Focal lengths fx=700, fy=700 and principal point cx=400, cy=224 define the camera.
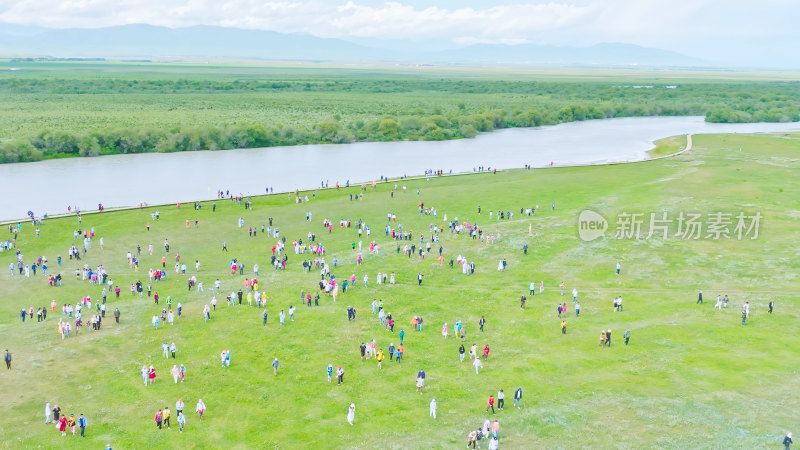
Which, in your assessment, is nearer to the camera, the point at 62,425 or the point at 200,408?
the point at 62,425

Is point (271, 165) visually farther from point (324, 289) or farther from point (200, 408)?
point (200, 408)

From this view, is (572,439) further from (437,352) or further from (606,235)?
(606,235)

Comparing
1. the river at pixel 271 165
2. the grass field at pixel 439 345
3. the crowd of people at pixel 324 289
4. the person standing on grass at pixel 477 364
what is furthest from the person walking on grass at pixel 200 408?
the river at pixel 271 165

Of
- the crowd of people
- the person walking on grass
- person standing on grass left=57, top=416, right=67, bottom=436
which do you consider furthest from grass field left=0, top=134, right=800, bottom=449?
person standing on grass left=57, top=416, right=67, bottom=436

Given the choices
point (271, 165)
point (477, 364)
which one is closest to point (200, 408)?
point (477, 364)

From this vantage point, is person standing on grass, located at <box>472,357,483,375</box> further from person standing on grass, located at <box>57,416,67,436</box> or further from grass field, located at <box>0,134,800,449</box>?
person standing on grass, located at <box>57,416,67,436</box>

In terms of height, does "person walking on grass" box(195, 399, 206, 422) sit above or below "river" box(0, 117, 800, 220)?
below

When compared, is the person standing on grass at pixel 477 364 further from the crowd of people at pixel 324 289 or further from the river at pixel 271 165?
the river at pixel 271 165
